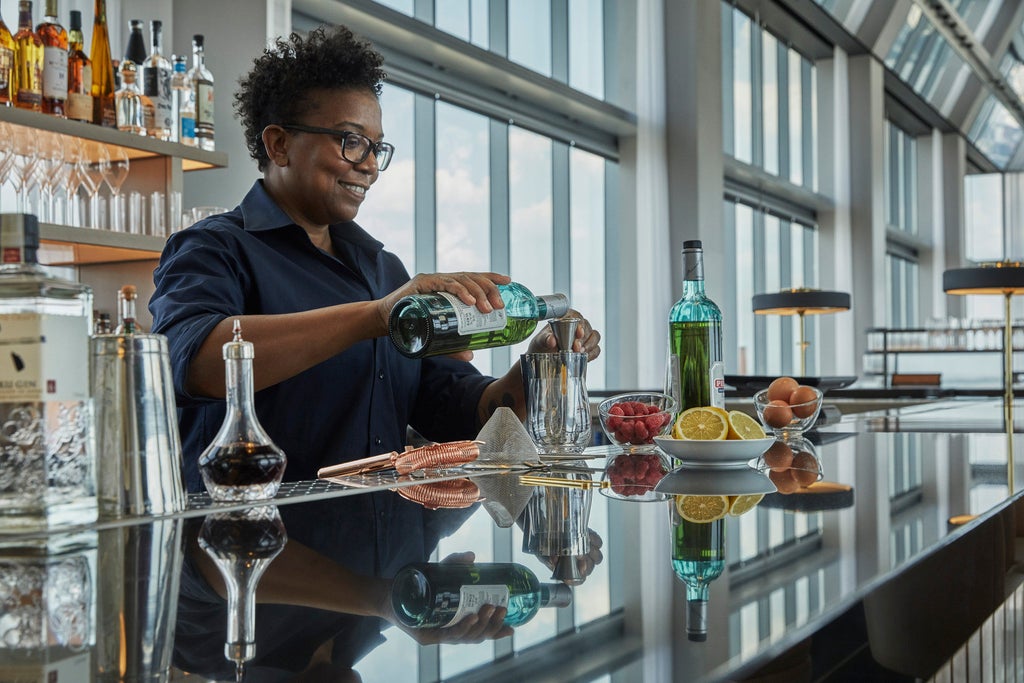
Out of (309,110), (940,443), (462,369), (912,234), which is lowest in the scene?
(940,443)

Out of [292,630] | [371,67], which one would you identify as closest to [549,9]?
[371,67]

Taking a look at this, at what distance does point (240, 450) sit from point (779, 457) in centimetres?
78

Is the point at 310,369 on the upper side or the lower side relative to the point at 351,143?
lower

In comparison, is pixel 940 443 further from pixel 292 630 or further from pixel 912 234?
pixel 912 234

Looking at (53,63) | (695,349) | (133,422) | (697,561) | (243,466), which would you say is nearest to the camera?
(697,561)

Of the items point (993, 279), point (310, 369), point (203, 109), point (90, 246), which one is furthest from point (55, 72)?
point (993, 279)

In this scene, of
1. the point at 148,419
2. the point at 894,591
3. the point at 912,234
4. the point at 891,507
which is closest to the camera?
the point at 894,591

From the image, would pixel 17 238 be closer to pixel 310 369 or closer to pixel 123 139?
pixel 310 369

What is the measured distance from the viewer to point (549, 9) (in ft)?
21.4

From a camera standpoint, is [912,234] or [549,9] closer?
[549,9]

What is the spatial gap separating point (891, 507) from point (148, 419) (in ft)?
2.09

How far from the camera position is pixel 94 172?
281cm

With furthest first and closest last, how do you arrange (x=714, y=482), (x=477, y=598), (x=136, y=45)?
1. (x=136, y=45)
2. (x=714, y=482)
3. (x=477, y=598)

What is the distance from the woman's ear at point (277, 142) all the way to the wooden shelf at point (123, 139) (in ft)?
3.63
